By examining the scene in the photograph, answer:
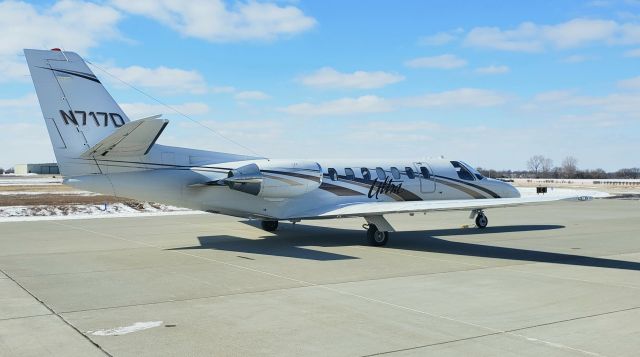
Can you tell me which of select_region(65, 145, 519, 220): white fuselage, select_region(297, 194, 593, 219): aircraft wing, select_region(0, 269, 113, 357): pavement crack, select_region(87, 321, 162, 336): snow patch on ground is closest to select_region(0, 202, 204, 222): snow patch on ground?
select_region(65, 145, 519, 220): white fuselage

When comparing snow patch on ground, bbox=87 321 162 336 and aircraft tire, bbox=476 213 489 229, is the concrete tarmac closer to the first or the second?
snow patch on ground, bbox=87 321 162 336

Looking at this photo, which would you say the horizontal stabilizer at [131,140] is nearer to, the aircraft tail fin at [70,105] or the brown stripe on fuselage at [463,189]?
the aircraft tail fin at [70,105]

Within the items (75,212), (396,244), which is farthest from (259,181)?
(75,212)

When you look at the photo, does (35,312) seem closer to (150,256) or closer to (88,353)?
(88,353)

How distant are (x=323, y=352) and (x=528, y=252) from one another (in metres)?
10.2

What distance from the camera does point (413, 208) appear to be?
619 inches

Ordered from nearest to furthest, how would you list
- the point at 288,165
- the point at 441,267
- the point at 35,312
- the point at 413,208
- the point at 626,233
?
the point at 35,312
the point at 441,267
the point at 413,208
the point at 288,165
the point at 626,233

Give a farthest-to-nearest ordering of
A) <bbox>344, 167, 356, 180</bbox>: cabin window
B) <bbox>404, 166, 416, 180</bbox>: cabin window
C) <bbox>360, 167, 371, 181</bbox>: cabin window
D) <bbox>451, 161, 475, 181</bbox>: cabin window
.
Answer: <bbox>451, 161, 475, 181</bbox>: cabin window → <bbox>404, 166, 416, 180</bbox>: cabin window → <bbox>360, 167, 371, 181</bbox>: cabin window → <bbox>344, 167, 356, 180</bbox>: cabin window

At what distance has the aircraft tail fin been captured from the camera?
1485cm

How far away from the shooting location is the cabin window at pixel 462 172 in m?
20.9

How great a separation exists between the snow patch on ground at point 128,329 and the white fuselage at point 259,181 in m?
8.36

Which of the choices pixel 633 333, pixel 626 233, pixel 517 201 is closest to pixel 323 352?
pixel 633 333

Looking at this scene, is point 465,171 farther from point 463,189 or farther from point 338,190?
point 338,190

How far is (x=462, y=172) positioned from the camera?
21016mm
